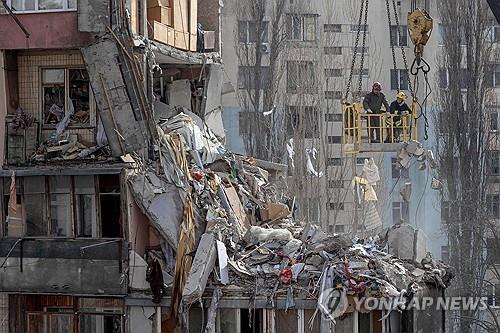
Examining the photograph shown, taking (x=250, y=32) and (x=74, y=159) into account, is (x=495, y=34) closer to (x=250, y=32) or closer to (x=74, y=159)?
(x=250, y=32)

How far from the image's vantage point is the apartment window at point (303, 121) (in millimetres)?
34219

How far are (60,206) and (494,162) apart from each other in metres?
19.5

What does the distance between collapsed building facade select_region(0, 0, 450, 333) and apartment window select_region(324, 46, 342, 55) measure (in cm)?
1707

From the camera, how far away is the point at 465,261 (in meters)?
30.7

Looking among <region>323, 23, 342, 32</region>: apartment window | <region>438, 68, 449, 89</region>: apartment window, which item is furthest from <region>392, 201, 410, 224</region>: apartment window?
<region>323, 23, 342, 32</region>: apartment window

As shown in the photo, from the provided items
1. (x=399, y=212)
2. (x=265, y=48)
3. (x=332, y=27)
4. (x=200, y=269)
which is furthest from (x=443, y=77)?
(x=200, y=269)

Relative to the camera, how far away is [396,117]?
59.4 feet

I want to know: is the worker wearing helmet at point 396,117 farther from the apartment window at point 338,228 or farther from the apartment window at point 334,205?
the apartment window at point 338,228

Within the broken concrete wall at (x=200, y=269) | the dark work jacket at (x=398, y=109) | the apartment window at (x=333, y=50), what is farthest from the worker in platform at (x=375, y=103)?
the apartment window at (x=333, y=50)

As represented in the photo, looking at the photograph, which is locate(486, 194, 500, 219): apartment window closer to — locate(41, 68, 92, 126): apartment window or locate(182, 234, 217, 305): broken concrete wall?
locate(182, 234, 217, 305): broken concrete wall

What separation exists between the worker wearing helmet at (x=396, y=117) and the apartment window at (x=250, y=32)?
16850 mm

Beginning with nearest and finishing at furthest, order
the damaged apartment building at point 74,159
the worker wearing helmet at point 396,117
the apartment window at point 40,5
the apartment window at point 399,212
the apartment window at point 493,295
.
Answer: the worker wearing helmet at point 396,117
the damaged apartment building at point 74,159
the apartment window at point 40,5
the apartment window at point 493,295
the apartment window at point 399,212

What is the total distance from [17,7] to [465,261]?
18.2m

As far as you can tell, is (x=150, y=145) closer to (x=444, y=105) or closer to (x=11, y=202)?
(x=11, y=202)
